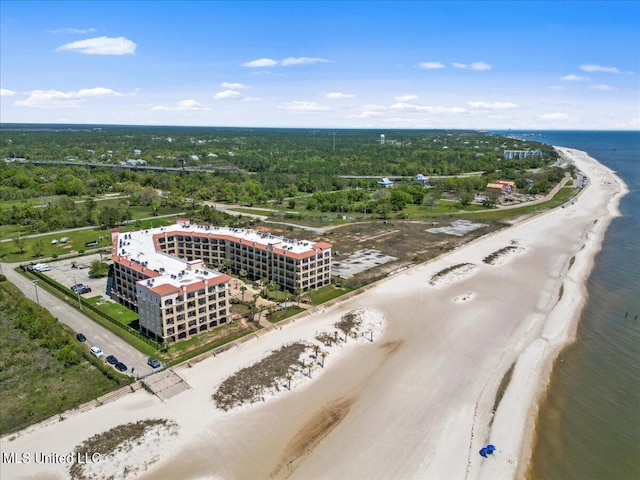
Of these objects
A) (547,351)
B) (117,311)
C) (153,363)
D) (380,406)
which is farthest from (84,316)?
(547,351)

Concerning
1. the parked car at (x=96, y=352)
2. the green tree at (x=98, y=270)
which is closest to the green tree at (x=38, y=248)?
the green tree at (x=98, y=270)

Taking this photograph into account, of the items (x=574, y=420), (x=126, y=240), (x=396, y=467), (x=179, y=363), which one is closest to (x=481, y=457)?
(x=396, y=467)

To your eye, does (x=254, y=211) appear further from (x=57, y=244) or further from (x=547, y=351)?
(x=547, y=351)

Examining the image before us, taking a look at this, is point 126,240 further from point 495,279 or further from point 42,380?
point 495,279

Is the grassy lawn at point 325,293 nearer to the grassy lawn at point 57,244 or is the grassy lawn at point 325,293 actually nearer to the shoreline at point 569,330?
the shoreline at point 569,330

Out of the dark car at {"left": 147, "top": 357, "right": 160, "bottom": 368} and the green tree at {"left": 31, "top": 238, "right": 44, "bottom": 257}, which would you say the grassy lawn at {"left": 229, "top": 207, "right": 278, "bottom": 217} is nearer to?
the green tree at {"left": 31, "top": 238, "right": 44, "bottom": 257}

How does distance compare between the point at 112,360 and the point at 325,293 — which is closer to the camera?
the point at 112,360
